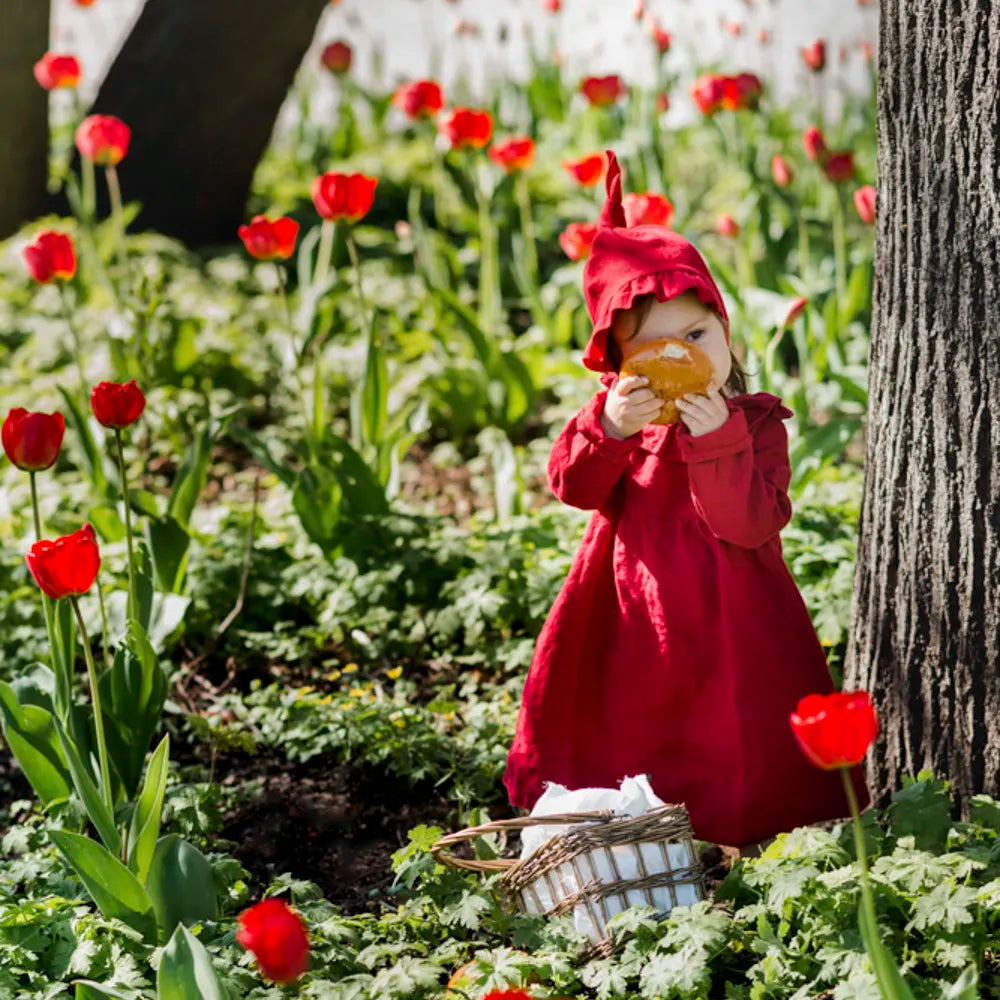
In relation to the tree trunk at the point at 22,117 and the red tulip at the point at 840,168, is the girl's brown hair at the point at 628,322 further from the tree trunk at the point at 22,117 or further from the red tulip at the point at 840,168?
the tree trunk at the point at 22,117

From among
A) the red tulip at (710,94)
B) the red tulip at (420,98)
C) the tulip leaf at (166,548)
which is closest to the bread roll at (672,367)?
the tulip leaf at (166,548)

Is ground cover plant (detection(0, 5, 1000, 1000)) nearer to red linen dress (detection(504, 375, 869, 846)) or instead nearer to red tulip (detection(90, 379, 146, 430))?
red tulip (detection(90, 379, 146, 430))

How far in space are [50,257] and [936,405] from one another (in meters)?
1.79

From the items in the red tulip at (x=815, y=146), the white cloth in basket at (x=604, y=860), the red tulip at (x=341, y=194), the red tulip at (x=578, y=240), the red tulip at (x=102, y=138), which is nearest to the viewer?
the white cloth in basket at (x=604, y=860)

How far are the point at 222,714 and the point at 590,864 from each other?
114 cm

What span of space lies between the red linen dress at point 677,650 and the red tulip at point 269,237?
1.07m

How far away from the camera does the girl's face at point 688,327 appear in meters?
1.98

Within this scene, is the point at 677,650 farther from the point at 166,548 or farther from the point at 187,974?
the point at 166,548

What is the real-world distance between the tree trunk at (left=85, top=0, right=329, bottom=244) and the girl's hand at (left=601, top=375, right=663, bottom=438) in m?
4.07

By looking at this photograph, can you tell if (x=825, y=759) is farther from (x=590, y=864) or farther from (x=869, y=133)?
(x=869, y=133)

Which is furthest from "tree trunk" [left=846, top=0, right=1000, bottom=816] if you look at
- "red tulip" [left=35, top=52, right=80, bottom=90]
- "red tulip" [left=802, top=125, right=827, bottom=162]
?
"red tulip" [left=35, top=52, right=80, bottom=90]

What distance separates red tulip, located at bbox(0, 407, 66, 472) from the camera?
2.00 m

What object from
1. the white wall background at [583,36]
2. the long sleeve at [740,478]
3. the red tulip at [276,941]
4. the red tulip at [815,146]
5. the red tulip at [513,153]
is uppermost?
the white wall background at [583,36]

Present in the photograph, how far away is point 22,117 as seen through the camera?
5.63m
